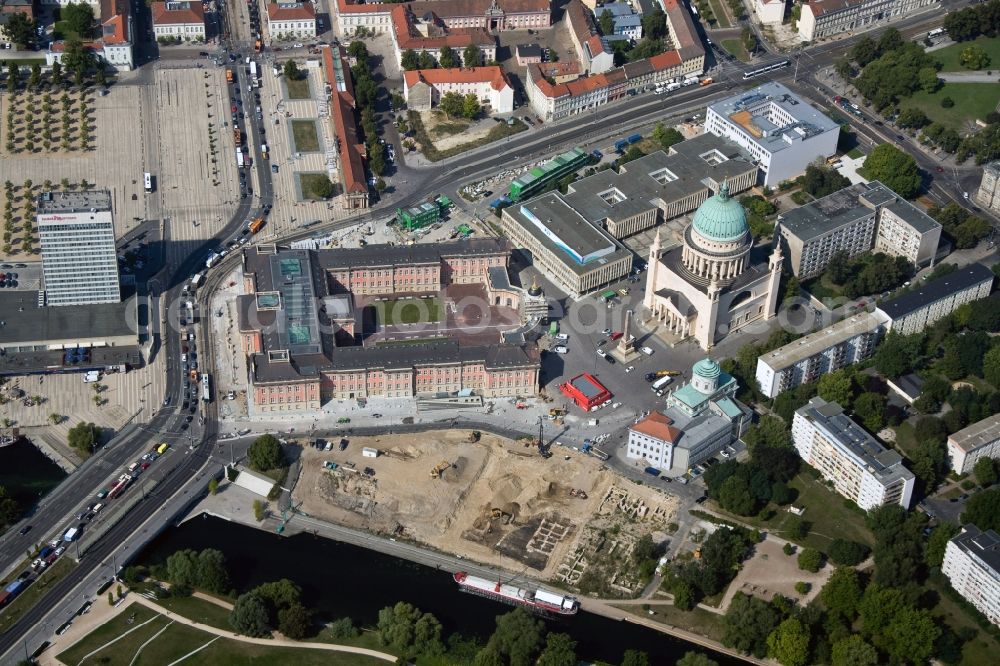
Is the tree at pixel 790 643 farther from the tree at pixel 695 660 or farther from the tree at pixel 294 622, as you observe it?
the tree at pixel 294 622

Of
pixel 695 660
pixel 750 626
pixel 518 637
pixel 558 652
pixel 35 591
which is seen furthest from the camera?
pixel 35 591

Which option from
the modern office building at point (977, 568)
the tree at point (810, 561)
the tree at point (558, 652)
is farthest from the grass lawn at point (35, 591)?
the modern office building at point (977, 568)

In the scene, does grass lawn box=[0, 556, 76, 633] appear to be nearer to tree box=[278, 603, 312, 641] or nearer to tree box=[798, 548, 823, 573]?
tree box=[278, 603, 312, 641]

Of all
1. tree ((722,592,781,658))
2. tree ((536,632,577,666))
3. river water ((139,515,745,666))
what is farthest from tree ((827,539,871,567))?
tree ((536,632,577,666))

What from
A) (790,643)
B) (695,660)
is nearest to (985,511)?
(790,643)

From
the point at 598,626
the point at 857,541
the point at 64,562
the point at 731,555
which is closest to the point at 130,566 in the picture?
the point at 64,562

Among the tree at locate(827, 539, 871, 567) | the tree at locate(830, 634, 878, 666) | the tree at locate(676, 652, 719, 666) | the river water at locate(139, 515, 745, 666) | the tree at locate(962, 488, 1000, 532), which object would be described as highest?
the tree at locate(962, 488, 1000, 532)

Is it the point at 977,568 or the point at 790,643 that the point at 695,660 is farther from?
the point at 977,568
